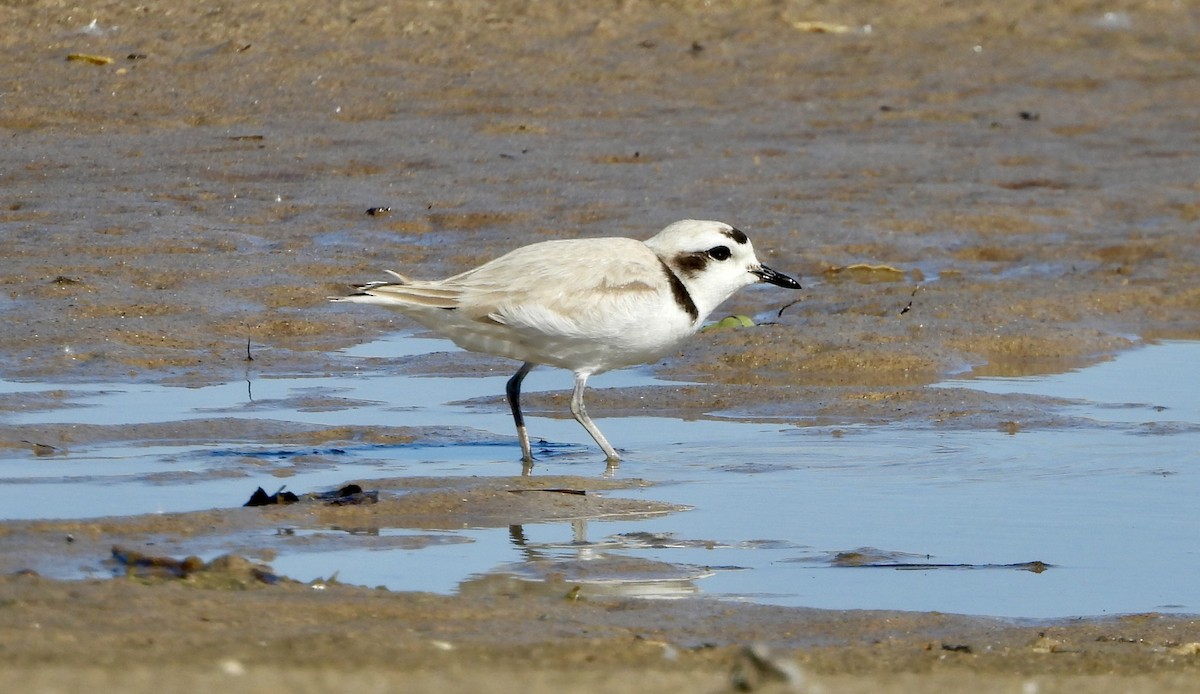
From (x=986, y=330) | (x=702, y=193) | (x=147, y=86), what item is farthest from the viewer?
(x=147, y=86)

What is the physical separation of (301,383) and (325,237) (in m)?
3.12

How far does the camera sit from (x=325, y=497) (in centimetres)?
580

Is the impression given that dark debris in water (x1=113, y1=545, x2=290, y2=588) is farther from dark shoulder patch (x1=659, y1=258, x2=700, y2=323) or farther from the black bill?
the black bill

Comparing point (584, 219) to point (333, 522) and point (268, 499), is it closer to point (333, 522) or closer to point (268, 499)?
point (268, 499)

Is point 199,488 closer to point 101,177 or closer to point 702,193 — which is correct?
point 101,177

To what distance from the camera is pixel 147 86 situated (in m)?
14.2

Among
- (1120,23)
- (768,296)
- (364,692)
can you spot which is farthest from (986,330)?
(1120,23)

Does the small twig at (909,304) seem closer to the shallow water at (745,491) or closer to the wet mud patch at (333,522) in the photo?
the shallow water at (745,491)

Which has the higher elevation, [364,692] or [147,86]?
[147,86]

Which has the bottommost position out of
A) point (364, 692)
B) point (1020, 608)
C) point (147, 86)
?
point (1020, 608)

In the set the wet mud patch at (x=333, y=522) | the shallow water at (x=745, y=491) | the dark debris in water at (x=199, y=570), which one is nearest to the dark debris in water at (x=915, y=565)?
the shallow water at (x=745, y=491)

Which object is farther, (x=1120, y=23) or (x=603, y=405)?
(x=1120, y=23)

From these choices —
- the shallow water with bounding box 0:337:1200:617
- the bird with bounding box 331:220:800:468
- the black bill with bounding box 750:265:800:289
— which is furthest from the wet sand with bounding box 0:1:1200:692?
the bird with bounding box 331:220:800:468

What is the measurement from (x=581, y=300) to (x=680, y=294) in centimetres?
42
